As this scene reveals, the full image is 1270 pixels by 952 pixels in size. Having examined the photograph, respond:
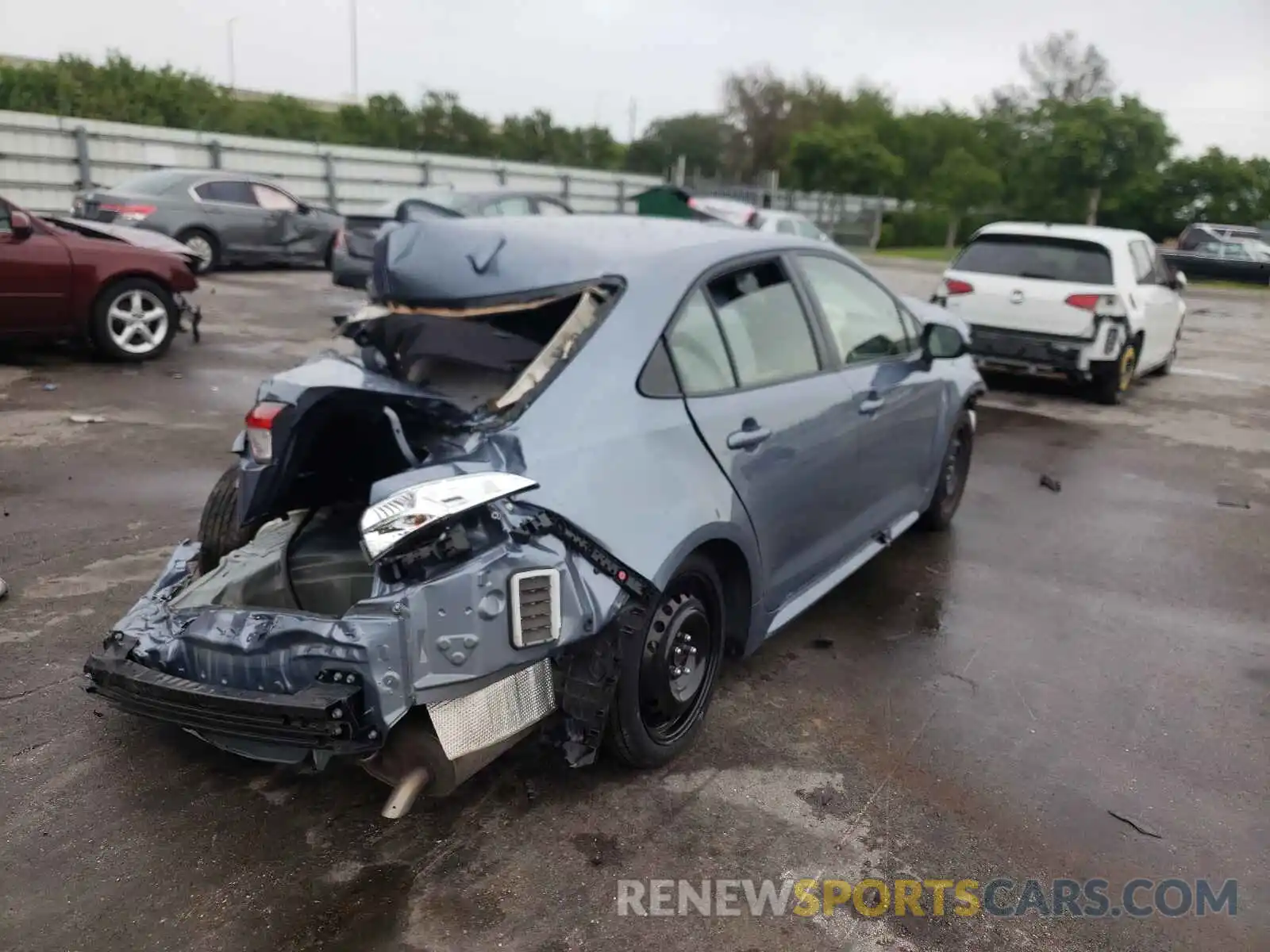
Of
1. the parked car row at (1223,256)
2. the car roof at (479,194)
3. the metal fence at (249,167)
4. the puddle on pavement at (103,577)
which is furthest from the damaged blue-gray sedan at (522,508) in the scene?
the parked car row at (1223,256)

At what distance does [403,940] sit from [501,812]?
1.93 feet

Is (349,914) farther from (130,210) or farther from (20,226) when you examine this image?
(130,210)

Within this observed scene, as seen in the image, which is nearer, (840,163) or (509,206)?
(509,206)

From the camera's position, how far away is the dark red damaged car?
8.23 m

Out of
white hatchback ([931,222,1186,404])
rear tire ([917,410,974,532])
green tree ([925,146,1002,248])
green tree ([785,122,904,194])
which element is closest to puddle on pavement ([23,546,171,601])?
rear tire ([917,410,974,532])

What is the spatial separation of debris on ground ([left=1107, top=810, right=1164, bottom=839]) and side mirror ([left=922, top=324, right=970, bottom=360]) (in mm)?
2312

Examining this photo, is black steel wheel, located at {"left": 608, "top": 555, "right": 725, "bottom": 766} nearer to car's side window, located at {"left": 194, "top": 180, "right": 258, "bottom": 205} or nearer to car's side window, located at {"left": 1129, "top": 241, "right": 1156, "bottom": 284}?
car's side window, located at {"left": 1129, "top": 241, "right": 1156, "bottom": 284}

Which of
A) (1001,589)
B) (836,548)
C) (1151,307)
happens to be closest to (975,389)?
(1001,589)

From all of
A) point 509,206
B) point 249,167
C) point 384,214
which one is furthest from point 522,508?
point 249,167

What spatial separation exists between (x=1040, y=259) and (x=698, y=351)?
7740mm

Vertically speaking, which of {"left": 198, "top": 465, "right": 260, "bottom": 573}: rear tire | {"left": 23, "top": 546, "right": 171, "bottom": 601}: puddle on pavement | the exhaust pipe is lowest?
{"left": 23, "top": 546, "right": 171, "bottom": 601}: puddle on pavement

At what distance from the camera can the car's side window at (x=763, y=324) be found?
12.1 ft

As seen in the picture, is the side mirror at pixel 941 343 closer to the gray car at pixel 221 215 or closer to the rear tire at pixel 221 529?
the rear tire at pixel 221 529

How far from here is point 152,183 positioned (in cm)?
1482
